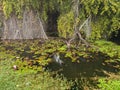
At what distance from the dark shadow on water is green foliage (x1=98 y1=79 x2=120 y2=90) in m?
0.42

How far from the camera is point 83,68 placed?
657 centimetres

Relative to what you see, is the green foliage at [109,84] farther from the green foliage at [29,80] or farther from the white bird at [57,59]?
the white bird at [57,59]

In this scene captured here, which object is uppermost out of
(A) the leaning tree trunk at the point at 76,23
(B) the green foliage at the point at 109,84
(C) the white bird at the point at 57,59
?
(A) the leaning tree trunk at the point at 76,23

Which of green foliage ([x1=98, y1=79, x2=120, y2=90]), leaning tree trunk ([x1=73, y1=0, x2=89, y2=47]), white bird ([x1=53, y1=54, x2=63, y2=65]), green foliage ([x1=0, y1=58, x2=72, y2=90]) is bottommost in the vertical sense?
green foliage ([x1=98, y1=79, x2=120, y2=90])

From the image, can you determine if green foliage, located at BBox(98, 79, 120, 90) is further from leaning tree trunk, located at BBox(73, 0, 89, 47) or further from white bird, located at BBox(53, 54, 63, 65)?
leaning tree trunk, located at BBox(73, 0, 89, 47)

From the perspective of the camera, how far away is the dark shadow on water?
20.3ft

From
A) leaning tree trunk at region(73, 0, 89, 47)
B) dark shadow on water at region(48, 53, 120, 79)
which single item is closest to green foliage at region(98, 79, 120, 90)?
dark shadow on water at region(48, 53, 120, 79)

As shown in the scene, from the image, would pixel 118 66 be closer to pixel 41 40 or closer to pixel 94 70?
pixel 94 70

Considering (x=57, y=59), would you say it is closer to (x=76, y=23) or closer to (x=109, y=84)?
(x=76, y=23)

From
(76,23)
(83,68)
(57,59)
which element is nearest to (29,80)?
(83,68)

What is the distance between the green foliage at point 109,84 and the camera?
5402mm

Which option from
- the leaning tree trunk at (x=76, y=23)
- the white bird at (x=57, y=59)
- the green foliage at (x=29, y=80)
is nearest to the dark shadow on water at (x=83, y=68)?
the white bird at (x=57, y=59)

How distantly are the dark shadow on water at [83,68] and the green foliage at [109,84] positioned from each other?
422mm

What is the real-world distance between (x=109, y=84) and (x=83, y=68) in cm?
113
